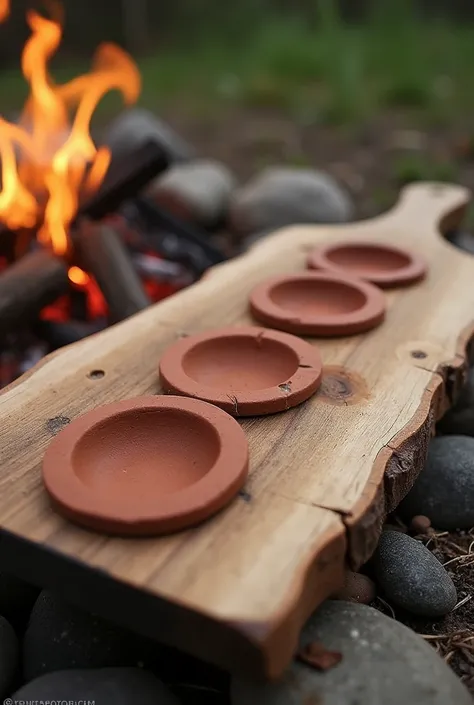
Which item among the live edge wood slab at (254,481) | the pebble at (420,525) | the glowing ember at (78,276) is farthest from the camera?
the glowing ember at (78,276)

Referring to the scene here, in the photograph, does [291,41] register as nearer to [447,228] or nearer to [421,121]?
[421,121]

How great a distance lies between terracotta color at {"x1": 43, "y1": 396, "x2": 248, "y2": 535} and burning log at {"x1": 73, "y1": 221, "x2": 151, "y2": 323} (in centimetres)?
108

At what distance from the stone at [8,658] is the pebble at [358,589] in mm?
720

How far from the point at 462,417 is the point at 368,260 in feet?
2.19

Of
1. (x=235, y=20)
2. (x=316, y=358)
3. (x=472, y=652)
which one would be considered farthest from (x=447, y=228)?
(x=235, y=20)

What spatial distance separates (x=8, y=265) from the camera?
2871 millimetres

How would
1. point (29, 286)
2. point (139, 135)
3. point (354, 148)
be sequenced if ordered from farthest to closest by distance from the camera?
1. point (354, 148)
2. point (139, 135)
3. point (29, 286)

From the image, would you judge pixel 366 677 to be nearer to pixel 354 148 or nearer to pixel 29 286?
pixel 29 286

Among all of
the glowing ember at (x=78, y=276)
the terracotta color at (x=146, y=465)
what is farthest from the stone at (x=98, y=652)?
the glowing ember at (x=78, y=276)

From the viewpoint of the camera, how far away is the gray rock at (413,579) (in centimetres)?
167

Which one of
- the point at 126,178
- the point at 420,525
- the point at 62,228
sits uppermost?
the point at 126,178

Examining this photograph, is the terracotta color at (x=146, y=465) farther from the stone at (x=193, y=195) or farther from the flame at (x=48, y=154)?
the stone at (x=193, y=195)

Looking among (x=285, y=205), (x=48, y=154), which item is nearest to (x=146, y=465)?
(x=48, y=154)

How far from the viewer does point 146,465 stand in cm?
156
